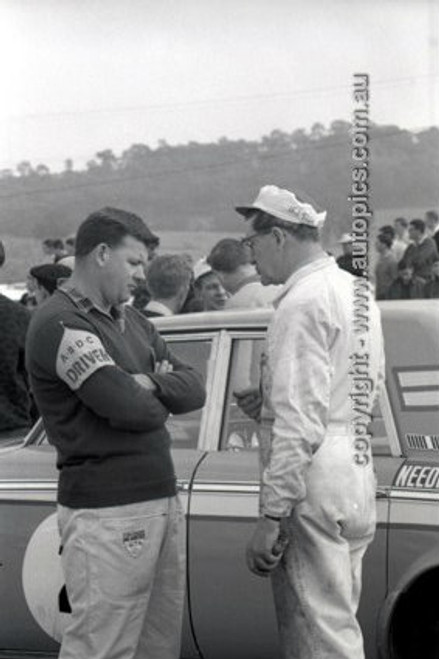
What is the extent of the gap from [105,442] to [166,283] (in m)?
2.02

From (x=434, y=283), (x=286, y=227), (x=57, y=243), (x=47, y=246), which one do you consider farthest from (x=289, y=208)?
(x=434, y=283)

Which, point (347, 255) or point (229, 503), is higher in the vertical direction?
point (347, 255)

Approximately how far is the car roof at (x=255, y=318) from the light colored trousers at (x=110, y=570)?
962mm

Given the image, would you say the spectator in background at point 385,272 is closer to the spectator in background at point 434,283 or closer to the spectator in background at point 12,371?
the spectator in background at point 434,283

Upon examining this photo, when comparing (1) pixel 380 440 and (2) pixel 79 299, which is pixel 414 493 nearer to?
(1) pixel 380 440

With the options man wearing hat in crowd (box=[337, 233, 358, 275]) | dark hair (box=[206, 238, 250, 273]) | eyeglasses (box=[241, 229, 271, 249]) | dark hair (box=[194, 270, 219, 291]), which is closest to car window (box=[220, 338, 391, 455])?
man wearing hat in crowd (box=[337, 233, 358, 275])

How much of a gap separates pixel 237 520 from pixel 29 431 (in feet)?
3.17

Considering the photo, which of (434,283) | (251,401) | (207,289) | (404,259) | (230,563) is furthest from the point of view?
(434,283)

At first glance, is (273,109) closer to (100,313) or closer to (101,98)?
(101,98)

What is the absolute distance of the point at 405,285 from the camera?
16.6 ft

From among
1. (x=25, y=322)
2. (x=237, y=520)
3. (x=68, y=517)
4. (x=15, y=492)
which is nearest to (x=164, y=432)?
(x=68, y=517)

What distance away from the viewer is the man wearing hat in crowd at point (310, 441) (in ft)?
9.22

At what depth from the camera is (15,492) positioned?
383 centimetres

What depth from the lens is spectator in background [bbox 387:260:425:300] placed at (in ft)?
15.9
